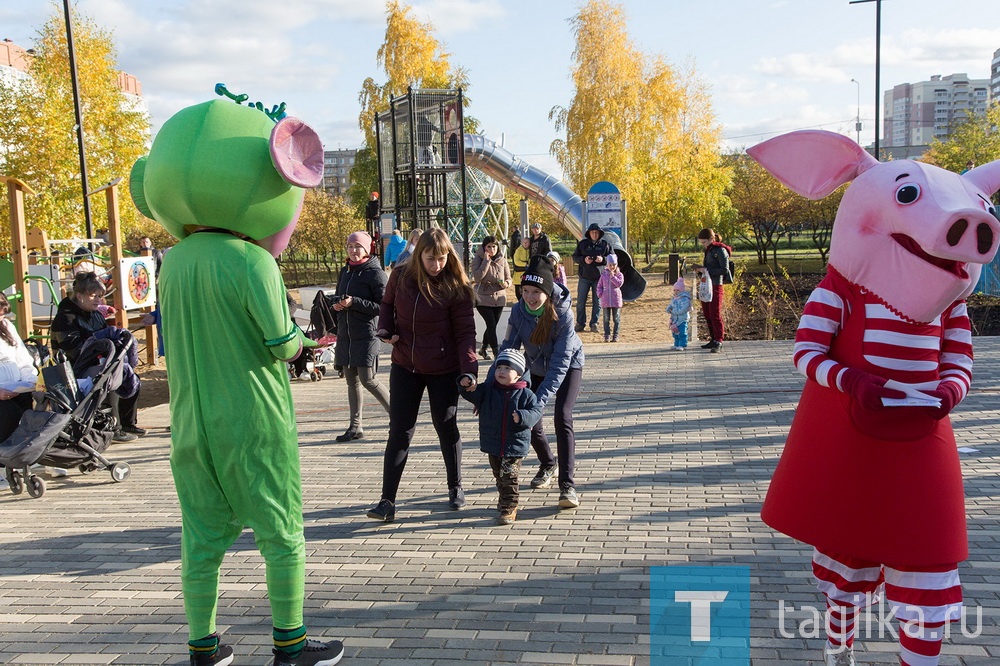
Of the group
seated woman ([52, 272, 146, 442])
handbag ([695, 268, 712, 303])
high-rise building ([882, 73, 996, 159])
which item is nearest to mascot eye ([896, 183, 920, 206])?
seated woman ([52, 272, 146, 442])

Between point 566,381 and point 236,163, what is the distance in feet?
9.63

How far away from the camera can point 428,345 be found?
17.7 ft

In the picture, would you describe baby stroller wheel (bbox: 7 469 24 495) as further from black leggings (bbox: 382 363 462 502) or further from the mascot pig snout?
the mascot pig snout

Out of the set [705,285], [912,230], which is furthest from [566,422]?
[705,285]

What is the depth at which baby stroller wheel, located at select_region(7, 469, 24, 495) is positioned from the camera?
6465mm

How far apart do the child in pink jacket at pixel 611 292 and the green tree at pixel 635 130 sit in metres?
18.9

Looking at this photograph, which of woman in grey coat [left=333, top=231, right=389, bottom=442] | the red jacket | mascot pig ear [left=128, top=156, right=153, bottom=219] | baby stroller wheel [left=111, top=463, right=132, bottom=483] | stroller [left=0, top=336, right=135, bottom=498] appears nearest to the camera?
mascot pig ear [left=128, top=156, right=153, bottom=219]

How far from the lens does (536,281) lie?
17.9 feet

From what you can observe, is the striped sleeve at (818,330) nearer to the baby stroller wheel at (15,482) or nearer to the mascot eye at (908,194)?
the mascot eye at (908,194)

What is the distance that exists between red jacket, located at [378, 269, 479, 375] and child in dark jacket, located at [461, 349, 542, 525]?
17 centimetres

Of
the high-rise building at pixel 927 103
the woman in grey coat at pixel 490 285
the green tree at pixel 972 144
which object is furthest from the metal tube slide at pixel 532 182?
the high-rise building at pixel 927 103

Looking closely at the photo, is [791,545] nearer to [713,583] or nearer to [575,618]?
[713,583]

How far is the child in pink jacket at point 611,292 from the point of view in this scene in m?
14.4

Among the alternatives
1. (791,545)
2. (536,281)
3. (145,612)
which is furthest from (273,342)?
(791,545)
